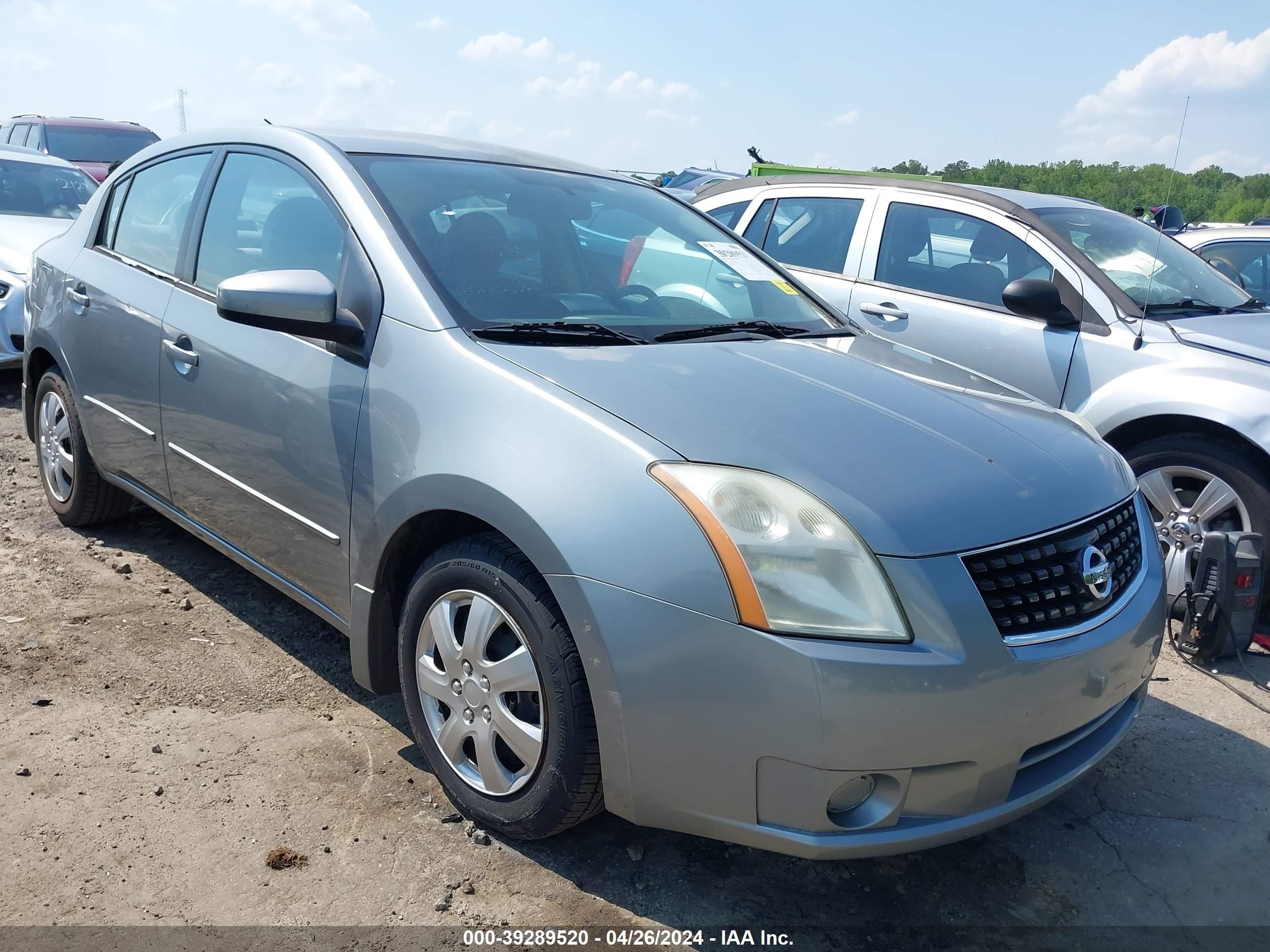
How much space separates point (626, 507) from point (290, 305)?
110 cm

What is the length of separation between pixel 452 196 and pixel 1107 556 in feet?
6.57

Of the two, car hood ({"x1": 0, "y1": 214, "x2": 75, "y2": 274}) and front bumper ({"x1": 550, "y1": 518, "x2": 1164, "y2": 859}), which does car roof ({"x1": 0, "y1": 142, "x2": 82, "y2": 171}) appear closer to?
car hood ({"x1": 0, "y1": 214, "x2": 75, "y2": 274})

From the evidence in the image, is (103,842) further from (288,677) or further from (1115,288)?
(1115,288)

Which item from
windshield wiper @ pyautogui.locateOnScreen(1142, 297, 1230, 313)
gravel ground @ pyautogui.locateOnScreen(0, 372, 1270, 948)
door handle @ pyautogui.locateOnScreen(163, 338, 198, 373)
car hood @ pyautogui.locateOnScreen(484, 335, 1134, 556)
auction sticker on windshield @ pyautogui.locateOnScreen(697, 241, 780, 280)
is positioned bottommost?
gravel ground @ pyautogui.locateOnScreen(0, 372, 1270, 948)

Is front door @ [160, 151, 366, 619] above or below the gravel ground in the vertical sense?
above

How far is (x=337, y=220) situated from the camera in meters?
2.91

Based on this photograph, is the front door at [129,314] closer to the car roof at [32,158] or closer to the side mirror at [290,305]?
the side mirror at [290,305]

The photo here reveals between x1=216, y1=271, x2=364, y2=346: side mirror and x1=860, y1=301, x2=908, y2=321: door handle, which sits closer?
x1=216, y1=271, x2=364, y2=346: side mirror

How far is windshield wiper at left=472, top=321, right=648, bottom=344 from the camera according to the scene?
2.59 m

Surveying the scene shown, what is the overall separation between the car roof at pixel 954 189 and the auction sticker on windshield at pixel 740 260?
73.0 inches

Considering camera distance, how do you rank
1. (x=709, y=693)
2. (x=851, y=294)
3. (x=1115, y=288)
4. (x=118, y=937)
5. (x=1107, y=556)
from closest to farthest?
(x=709, y=693)
(x=118, y=937)
(x=1107, y=556)
(x=1115, y=288)
(x=851, y=294)

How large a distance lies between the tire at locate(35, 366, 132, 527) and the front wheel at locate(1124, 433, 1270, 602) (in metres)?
4.15

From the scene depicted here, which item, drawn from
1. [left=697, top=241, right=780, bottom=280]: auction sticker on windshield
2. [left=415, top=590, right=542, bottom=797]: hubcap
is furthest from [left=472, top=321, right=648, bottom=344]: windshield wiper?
[left=697, top=241, right=780, bottom=280]: auction sticker on windshield

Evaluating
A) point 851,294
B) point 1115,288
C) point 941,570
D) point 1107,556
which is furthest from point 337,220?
point 1115,288
